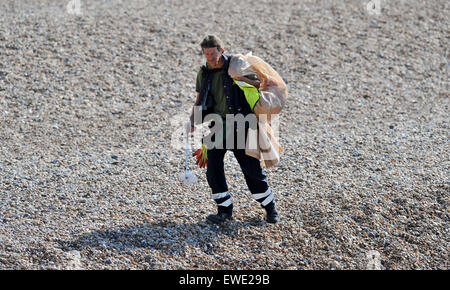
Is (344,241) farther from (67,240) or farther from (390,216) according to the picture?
(67,240)


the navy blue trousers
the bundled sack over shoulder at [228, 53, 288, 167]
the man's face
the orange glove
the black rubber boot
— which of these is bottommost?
the black rubber boot

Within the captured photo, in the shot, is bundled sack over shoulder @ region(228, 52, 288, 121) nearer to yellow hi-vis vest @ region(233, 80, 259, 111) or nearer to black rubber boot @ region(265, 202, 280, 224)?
yellow hi-vis vest @ region(233, 80, 259, 111)

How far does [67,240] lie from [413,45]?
7.71 metres

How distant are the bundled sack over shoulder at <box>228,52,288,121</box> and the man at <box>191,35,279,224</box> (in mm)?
65

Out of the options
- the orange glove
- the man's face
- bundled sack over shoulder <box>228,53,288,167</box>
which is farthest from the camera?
Result: the orange glove

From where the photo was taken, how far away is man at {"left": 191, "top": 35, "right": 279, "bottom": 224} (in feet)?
17.1

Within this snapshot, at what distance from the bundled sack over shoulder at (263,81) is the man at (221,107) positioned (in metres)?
0.06

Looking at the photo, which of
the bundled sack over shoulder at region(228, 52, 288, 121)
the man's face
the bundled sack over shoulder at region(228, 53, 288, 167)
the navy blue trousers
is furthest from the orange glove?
the man's face

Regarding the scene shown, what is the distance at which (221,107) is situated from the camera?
17.7 feet

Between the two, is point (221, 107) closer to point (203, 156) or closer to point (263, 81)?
point (263, 81)

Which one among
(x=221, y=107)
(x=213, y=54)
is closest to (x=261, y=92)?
(x=221, y=107)

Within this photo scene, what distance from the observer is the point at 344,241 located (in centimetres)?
551

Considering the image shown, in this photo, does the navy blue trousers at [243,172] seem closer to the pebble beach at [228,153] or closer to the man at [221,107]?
the man at [221,107]

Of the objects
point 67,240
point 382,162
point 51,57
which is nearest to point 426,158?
point 382,162
